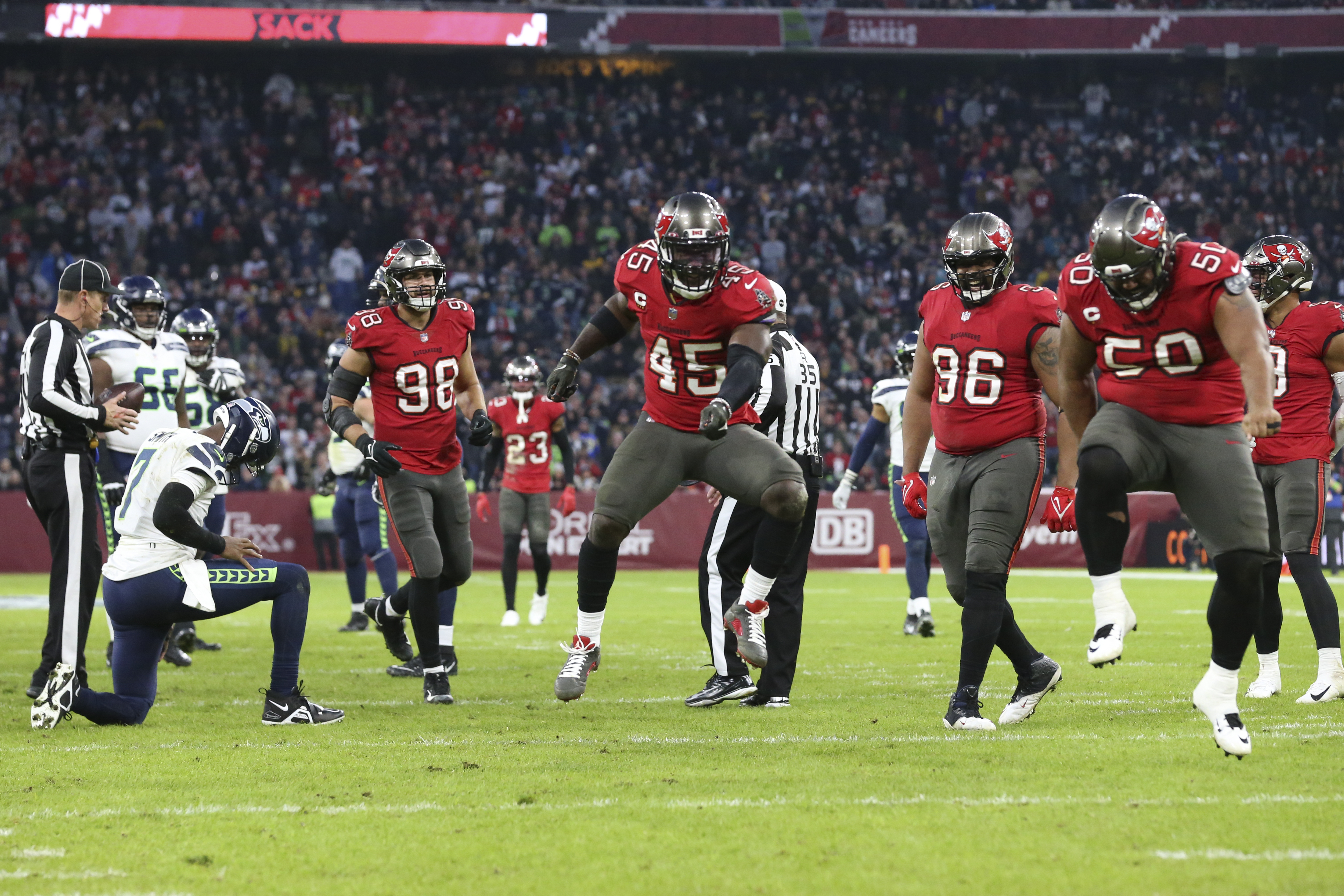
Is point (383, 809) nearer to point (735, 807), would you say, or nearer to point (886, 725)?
point (735, 807)

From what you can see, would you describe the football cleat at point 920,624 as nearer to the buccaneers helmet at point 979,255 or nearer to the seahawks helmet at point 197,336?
the buccaneers helmet at point 979,255

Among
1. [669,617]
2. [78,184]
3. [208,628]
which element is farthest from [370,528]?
[78,184]

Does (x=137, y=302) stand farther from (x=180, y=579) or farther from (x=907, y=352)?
(x=907, y=352)

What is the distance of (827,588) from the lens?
16.3 m

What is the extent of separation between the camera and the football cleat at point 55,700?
596 centimetres

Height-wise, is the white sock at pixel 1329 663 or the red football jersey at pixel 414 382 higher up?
the red football jersey at pixel 414 382

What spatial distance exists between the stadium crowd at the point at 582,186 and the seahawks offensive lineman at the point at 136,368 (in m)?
14.4

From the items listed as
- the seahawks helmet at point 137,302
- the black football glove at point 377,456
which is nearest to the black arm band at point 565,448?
the seahawks helmet at point 137,302

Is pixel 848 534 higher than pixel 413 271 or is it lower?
lower

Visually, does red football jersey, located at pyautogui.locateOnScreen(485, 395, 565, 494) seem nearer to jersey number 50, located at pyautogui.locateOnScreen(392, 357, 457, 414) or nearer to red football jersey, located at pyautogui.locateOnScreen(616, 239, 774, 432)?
jersey number 50, located at pyautogui.locateOnScreen(392, 357, 457, 414)

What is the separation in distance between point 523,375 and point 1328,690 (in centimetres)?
760

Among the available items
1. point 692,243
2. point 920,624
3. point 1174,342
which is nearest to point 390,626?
point 692,243

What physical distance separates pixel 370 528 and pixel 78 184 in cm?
1906

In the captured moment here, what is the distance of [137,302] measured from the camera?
8727mm
